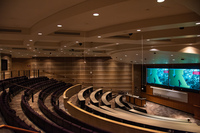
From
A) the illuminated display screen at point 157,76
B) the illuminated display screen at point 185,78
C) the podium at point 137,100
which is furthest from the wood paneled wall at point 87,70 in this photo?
the illuminated display screen at point 185,78

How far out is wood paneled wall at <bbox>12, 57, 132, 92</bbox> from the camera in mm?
17594

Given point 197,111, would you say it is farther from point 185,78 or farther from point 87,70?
point 87,70

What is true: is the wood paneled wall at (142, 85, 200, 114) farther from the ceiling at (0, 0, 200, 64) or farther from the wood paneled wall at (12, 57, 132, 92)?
the ceiling at (0, 0, 200, 64)

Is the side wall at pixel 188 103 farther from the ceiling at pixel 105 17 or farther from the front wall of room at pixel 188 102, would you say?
the ceiling at pixel 105 17

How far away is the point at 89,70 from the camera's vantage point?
17.9 meters

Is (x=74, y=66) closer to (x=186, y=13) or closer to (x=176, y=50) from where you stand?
(x=176, y=50)

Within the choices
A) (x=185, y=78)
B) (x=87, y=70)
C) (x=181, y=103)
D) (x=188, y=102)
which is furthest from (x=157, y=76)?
(x=87, y=70)

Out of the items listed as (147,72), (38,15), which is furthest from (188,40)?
(147,72)

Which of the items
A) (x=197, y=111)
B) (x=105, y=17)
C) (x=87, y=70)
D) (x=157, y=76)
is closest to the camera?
(x=105, y=17)

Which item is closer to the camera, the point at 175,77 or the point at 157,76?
the point at 175,77

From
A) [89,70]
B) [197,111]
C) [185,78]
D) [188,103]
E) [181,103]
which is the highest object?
[89,70]

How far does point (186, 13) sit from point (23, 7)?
3928mm

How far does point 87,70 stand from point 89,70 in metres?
0.24

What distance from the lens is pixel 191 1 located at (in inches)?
95.0
